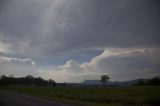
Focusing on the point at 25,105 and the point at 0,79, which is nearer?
the point at 25,105

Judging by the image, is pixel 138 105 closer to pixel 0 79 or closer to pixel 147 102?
pixel 147 102

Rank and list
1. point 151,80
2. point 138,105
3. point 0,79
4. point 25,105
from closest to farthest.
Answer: point 25,105 → point 138,105 → point 151,80 → point 0,79

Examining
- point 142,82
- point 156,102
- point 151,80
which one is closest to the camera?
point 156,102

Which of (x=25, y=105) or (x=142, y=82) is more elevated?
(x=142, y=82)

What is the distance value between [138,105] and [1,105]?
12.2 meters

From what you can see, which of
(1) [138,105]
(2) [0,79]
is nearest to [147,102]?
(1) [138,105]

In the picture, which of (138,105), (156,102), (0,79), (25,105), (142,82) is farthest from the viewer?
(0,79)

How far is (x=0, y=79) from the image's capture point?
195 meters

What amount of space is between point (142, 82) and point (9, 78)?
81956mm

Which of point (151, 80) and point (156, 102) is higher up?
point (151, 80)

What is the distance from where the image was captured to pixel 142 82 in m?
157

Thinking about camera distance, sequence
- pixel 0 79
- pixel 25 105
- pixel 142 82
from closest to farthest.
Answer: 1. pixel 25 105
2. pixel 142 82
3. pixel 0 79

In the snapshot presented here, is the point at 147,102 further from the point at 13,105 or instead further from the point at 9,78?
the point at 9,78

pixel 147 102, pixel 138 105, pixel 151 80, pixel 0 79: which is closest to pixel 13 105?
pixel 138 105
